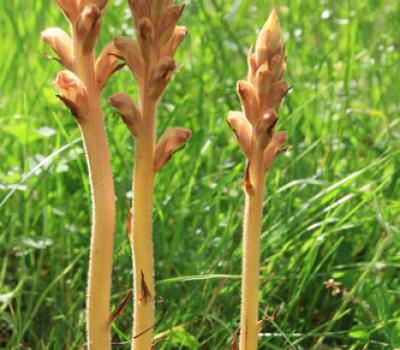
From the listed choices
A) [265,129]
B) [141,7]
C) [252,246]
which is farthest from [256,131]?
[141,7]

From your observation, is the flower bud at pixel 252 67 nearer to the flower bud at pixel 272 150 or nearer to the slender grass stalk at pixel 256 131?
the slender grass stalk at pixel 256 131

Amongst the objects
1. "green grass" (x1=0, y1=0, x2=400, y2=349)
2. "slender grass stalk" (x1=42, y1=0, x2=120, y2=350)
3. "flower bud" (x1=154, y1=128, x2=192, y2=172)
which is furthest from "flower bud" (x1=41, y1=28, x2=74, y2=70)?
"green grass" (x1=0, y1=0, x2=400, y2=349)

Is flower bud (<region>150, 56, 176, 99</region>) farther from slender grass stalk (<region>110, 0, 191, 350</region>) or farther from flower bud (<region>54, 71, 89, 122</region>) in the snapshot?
flower bud (<region>54, 71, 89, 122</region>)

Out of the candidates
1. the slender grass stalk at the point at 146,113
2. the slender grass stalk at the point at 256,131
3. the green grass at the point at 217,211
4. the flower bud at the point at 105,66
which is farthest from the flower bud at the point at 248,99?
the green grass at the point at 217,211

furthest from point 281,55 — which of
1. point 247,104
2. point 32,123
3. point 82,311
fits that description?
point 32,123

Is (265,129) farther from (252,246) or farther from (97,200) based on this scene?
(97,200)
